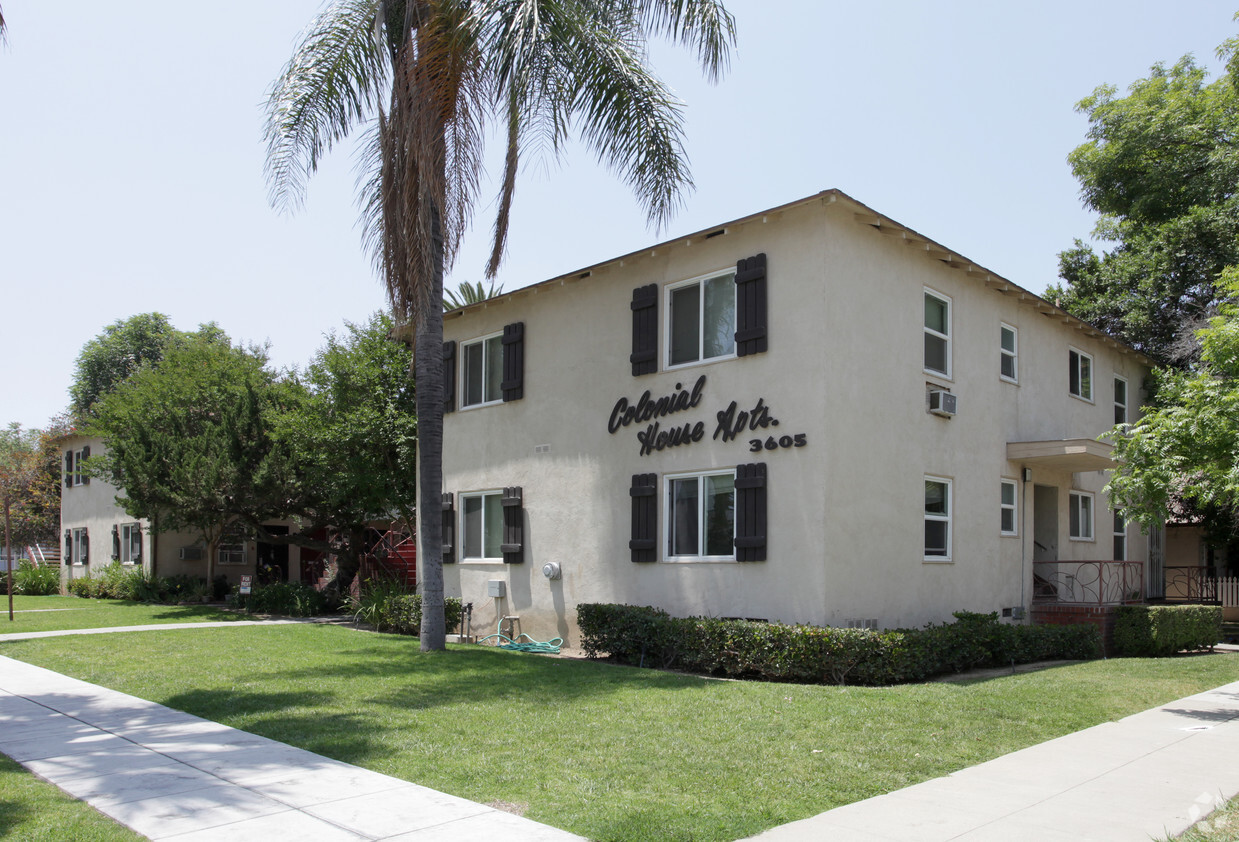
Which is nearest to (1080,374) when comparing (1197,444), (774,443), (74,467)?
(1197,444)

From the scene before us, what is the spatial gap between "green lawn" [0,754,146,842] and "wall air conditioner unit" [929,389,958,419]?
12.3m

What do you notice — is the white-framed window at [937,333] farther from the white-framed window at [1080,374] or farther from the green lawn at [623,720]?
the white-framed window at [1080,374]

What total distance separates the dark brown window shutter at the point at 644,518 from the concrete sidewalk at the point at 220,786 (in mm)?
7294

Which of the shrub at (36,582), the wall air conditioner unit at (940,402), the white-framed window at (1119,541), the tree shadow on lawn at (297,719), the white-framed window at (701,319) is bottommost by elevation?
the shrub at (36,582)

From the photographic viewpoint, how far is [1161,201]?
81.6ft

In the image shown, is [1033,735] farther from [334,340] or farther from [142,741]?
[334,340]

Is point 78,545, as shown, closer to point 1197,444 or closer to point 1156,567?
point 1156,567

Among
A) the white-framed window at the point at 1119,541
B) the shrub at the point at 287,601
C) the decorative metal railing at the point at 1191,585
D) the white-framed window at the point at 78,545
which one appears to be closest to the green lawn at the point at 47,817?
the shrub at the point at 287,601

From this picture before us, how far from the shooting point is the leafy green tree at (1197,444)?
1020cm

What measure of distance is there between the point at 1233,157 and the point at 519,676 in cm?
2139

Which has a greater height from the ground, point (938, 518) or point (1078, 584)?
point (938, 518)

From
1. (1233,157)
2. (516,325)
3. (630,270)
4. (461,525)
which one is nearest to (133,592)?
(461,525)

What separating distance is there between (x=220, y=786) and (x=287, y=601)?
18.3 metres

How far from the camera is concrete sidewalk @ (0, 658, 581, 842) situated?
5602mm
